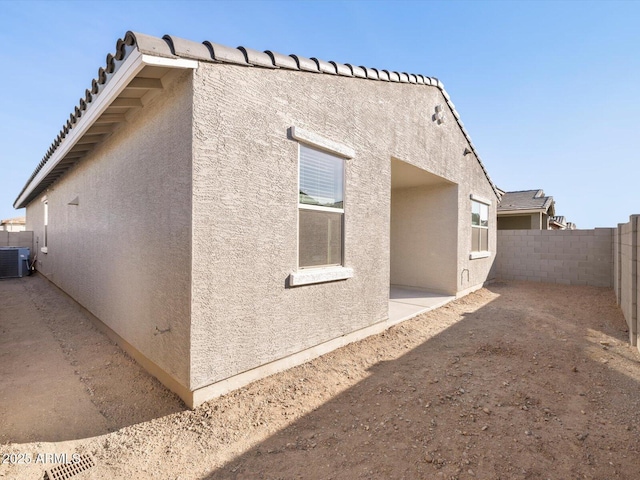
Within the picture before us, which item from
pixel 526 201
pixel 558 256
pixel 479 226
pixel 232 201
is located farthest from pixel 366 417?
pixel 526 201

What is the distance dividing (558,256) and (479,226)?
3.79 metres

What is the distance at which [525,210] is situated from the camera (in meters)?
16.4

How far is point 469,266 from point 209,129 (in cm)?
905

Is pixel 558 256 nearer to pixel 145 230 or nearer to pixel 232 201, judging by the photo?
pixel 232 201

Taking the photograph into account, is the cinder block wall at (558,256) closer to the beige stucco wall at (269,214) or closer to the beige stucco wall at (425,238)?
the beige stucco wall at (425,238)

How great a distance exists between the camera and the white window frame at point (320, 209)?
408 cm

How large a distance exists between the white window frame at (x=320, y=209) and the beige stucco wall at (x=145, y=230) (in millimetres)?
1417

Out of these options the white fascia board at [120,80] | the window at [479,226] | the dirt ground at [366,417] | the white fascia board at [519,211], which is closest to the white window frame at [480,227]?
the window at [479,226]

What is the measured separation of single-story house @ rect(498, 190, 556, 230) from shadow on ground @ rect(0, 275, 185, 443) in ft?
62.2

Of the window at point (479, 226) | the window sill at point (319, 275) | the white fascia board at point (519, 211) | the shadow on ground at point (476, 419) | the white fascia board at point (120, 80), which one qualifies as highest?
the white fascia board at point (120, 80)

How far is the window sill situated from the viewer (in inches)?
159

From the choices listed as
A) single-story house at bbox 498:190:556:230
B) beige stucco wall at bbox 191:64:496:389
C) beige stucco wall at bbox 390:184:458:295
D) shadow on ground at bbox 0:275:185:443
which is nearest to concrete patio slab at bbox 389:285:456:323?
beige stucco wall at bbox 390:184:458:295

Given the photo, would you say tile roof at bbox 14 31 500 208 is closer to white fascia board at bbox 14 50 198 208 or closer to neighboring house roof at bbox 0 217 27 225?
white fascia board at bbox 14 50 198 208

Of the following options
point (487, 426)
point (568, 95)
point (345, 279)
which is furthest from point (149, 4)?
point (568, 95)
